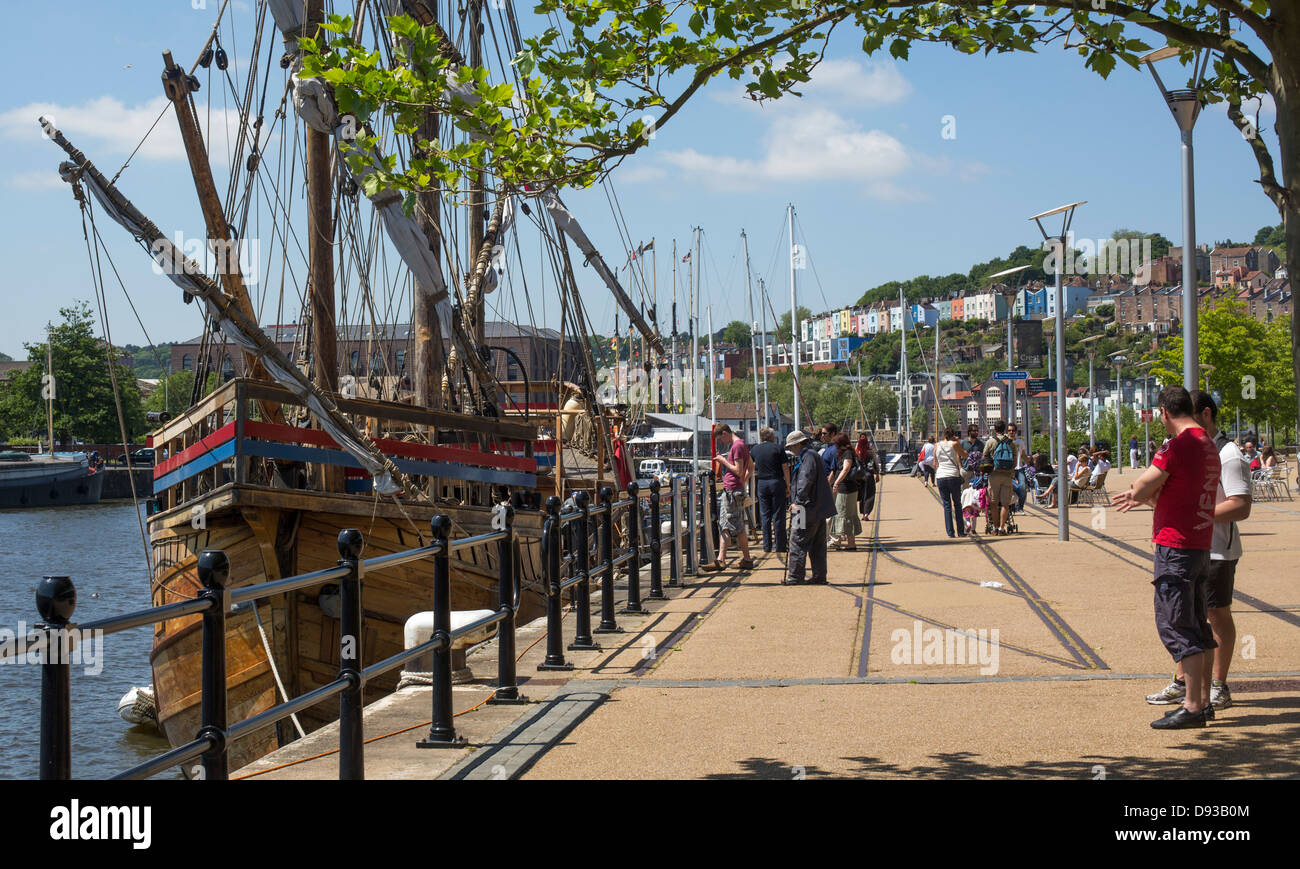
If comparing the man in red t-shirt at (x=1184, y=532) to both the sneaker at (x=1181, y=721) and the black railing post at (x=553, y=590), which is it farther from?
the black railing post at (x=553, y=590)

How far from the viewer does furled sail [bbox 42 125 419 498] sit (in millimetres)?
11266

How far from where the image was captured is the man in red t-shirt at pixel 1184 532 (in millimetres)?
6297

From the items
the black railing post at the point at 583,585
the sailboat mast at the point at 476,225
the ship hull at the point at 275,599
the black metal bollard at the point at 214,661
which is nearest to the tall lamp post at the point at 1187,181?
the black railing post at the point at 583,585

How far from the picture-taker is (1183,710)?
618 centimetres

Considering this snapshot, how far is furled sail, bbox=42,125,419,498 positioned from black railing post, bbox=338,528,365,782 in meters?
6.20

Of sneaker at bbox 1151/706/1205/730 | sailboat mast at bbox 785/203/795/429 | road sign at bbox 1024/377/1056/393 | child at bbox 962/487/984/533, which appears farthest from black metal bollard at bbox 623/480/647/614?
sailboat mast at bbox 785/203/795/429

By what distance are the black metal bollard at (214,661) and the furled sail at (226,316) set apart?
7.31 meters

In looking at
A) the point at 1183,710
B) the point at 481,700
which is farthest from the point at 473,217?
the point at 1183,710

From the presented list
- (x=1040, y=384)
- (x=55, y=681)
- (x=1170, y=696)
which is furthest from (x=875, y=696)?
(x=1040, y=384)

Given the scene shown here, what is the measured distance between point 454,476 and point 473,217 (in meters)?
8.72

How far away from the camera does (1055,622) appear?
10.1 metres

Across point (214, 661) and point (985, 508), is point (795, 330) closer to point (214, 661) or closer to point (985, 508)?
point (985, 508)
